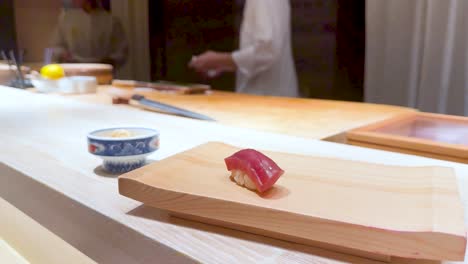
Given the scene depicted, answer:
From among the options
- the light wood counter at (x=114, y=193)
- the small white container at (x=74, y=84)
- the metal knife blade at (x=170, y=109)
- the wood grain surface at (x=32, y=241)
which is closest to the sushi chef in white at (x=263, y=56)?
the small white container at (x=74, y=84)

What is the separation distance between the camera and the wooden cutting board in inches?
18.0

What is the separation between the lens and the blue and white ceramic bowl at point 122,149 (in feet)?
2.50

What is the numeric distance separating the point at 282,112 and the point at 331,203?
1.08m

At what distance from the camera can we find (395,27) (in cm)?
259

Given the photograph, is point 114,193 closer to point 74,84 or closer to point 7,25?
point 74,84

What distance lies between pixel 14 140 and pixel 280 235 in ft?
2.46

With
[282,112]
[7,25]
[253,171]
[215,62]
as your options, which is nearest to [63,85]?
[282,112]

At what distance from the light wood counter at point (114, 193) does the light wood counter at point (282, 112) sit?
0.12 m

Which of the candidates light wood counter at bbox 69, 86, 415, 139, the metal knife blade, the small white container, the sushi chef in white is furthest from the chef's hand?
the metal knife blade

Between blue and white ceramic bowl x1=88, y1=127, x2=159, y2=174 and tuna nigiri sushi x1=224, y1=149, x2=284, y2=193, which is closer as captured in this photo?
tuna nigiri sushi x1=224, y1=149, x2=284, y2=193

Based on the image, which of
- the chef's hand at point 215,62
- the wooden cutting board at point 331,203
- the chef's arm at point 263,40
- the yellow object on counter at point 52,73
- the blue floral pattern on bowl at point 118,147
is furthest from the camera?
the chef's hand at point 215,62

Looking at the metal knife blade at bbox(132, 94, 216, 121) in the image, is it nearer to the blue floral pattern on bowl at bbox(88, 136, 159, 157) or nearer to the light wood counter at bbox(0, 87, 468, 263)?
the light wood counter at bbox(0, 87, 468, 263)

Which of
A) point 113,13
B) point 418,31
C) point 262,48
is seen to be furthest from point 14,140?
point 113,13

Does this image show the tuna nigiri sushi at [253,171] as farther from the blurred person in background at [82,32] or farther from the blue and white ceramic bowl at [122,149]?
the blurred person in background at [82,32]
